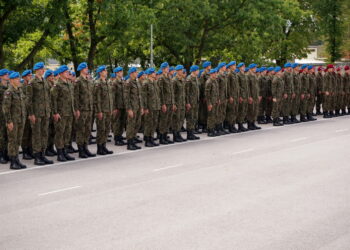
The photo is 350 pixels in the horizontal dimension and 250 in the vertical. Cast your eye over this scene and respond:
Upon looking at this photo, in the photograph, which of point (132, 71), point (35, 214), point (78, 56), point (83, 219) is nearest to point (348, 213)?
point (83, 219)

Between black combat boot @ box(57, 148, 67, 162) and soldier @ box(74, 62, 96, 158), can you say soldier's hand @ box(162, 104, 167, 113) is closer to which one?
soldier @ box(74, 62, 96, 158)

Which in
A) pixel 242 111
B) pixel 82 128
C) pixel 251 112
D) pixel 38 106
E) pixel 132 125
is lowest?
pixel 251 112

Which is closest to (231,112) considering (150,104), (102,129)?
(150,104)

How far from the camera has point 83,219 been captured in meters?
7.92

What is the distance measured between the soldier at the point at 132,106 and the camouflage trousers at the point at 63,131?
174cm

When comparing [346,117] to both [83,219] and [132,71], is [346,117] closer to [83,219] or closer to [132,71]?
[132,71]

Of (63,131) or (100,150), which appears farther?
(100,150)

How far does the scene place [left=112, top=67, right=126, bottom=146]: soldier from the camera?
1565cm

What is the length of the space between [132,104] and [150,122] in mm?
749

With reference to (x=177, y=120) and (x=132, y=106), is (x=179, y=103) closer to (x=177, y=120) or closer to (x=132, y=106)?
(x=177, y=120)

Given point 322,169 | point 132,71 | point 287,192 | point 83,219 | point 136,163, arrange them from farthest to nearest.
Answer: point 132,71, point 136,163, point 322,169, point 287,192, point 83,219

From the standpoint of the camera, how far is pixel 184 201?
8812mm

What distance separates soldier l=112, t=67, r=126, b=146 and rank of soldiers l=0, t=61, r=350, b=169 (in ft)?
0.08

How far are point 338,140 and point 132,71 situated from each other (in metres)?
5.47
